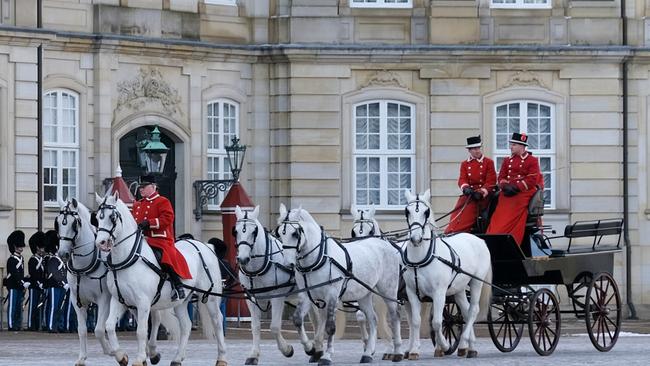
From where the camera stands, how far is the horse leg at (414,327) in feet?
76.7

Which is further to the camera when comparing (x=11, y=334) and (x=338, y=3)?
(x=338, y=3)

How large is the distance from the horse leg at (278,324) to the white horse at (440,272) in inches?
55.3

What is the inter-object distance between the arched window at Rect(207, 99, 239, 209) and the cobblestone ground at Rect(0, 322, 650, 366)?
484 cm

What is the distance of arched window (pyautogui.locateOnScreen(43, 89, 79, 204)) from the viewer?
32562 mm

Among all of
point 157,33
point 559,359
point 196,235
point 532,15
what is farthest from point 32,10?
point 559,359

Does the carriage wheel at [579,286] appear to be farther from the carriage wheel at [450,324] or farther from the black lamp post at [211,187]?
the black lamp post at [211,187]

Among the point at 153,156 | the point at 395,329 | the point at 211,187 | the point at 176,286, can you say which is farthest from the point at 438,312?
the point at 211,187

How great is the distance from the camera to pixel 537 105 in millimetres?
36000

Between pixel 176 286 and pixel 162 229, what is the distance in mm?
626

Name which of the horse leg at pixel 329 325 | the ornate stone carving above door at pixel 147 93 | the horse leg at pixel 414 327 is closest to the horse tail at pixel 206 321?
the horse leg at pixel 329 325

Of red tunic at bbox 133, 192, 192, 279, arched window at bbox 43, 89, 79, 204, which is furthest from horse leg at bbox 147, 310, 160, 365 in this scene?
arched window at bbox 43, 89, 79, 204

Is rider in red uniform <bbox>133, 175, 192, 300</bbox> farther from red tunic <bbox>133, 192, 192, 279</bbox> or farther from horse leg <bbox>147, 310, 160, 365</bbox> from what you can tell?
horse leg <bbox>147, 310, 160, 365</bbox>

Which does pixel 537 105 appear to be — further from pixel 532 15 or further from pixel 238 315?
pixel 238 315

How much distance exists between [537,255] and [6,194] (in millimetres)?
10362
